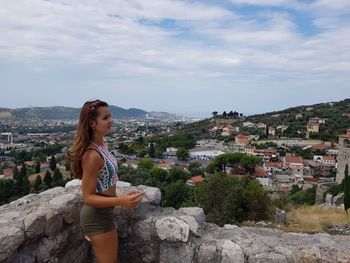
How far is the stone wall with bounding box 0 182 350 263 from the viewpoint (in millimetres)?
2756

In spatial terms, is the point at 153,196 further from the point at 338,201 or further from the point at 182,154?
the point at 182,154

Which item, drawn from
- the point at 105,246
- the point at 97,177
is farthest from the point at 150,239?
the point at 97,177

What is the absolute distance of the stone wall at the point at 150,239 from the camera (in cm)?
276

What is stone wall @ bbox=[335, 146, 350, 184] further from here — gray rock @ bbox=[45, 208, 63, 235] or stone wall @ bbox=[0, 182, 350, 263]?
gray rock @ bbox=[45, 208, 63, 235]

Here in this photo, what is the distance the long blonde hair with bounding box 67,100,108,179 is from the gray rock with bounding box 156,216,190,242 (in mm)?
954

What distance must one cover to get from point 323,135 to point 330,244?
183 ft

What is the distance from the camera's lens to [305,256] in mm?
2895

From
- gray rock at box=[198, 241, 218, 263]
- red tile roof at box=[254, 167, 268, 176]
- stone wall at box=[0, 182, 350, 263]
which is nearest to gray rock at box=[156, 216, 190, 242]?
stone wall at box=[0, 182, 350, 263]

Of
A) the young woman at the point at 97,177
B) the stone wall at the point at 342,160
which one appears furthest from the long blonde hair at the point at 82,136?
the stone wall at the point at 342,160

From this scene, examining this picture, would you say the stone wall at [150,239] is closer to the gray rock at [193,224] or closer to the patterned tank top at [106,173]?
the gray rock at [193,224]

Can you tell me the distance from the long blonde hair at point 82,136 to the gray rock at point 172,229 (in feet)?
3.13

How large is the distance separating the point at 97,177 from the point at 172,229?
3.20 feet

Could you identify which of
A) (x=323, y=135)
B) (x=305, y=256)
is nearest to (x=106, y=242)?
(x=305, y=256)

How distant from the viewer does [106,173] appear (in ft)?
7.95
